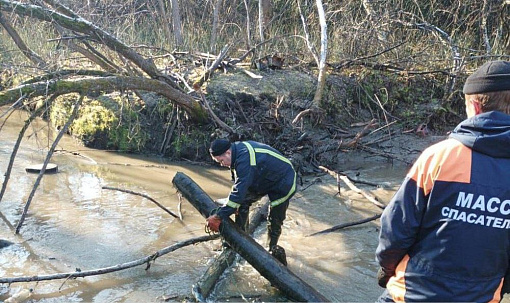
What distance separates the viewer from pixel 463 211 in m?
2.20

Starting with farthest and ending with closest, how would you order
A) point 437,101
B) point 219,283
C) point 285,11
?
point 285,11, point 437,101, point 219,283

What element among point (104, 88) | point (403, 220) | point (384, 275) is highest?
point (104, 88)

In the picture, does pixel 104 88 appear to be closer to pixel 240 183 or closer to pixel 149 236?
pixel 149 236

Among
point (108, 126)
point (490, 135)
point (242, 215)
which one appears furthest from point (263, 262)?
point (108, 126)

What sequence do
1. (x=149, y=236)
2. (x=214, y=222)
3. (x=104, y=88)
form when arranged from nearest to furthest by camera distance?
1. (x=214, y=222)
2. (x=149, y=236)
3. (x=104, y=88)

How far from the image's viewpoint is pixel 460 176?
7.08 ft

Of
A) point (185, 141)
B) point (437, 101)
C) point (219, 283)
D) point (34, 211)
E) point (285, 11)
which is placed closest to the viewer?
point (219, 283)

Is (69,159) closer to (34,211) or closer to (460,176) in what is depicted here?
(34,211)

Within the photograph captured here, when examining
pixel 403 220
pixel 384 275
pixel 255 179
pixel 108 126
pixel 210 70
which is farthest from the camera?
pixel 108 126

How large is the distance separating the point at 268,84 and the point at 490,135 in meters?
7.99

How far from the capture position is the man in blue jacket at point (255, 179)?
4781 mm

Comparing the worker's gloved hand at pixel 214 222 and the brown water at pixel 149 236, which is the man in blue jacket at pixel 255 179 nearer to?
the worker's gloved hand at pixel 214 222

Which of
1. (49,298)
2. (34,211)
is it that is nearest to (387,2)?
(34,211)

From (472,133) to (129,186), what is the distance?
659 centimetres
